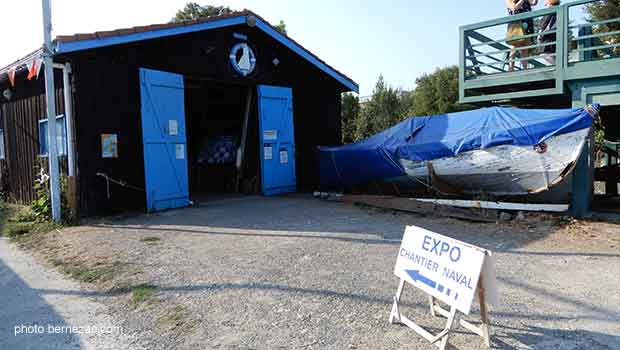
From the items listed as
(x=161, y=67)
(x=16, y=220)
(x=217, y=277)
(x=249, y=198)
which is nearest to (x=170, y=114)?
(x=161, y=67)

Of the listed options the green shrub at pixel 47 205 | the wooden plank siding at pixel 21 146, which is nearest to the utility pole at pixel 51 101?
the green shrub at pixel 47 205

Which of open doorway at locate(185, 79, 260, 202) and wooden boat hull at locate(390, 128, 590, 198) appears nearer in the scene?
wooden boat hull at locate(390, 128, 590, 198)

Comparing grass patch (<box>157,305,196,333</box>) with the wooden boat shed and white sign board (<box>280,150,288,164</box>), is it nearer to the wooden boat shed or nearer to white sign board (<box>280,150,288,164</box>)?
the wooden boat shed

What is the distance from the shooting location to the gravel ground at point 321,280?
3357mm

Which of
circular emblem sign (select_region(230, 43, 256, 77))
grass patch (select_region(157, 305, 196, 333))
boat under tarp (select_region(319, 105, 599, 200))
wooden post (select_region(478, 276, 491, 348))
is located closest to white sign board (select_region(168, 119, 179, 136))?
circular emblem sign (select_region(230, 43, 256, 77))

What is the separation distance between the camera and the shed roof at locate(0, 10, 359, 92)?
7.74 m

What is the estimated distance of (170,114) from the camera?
9.41 metres

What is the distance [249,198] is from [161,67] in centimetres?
354

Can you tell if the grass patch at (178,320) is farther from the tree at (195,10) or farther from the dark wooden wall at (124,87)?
the tree at (195,10)

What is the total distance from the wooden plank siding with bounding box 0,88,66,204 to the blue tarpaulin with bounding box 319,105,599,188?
6450 millimetres

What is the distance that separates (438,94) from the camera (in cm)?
3434

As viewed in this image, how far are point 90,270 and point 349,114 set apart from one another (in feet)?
72.1

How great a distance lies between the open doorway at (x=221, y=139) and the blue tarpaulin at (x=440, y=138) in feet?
7.49

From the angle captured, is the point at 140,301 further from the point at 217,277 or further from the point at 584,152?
the point at 584,152
